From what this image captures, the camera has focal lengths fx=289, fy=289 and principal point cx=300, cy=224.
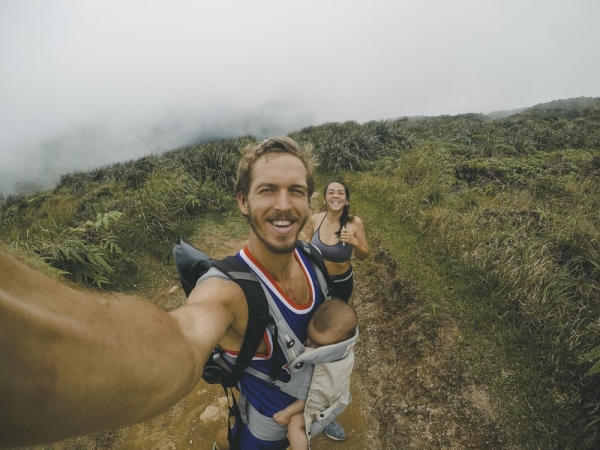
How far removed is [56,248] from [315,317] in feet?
15.5

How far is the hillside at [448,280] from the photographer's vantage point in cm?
280

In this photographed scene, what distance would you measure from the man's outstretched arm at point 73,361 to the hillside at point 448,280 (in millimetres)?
3075

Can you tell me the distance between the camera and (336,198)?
4.05 meters

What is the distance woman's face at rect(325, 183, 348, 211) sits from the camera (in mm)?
4047

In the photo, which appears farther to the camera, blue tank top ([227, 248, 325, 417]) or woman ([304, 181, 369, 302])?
woman ([304, 181, 369, 302])

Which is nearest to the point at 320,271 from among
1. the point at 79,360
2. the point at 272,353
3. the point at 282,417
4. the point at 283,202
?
the point at 283,202

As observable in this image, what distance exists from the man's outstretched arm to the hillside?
3.08 m

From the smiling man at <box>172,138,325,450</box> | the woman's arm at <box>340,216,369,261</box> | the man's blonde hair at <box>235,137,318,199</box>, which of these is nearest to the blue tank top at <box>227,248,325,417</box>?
the smiling man at <box>172,138,325,450</box>

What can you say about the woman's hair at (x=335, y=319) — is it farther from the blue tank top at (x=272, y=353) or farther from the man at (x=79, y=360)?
the man at (x=79, y=360)

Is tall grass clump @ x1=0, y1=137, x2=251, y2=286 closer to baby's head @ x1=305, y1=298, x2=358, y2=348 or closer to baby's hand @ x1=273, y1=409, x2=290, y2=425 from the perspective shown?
baby's hand @ x1=273, y1=409, x2=290, y2=425

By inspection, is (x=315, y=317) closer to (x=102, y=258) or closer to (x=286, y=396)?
(x=286, y=396)

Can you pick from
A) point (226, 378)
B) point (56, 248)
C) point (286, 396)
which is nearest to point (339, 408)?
point (286, 396)

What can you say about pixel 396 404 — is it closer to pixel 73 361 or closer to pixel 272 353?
pixel 272 353

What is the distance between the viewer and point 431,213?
219 inches
